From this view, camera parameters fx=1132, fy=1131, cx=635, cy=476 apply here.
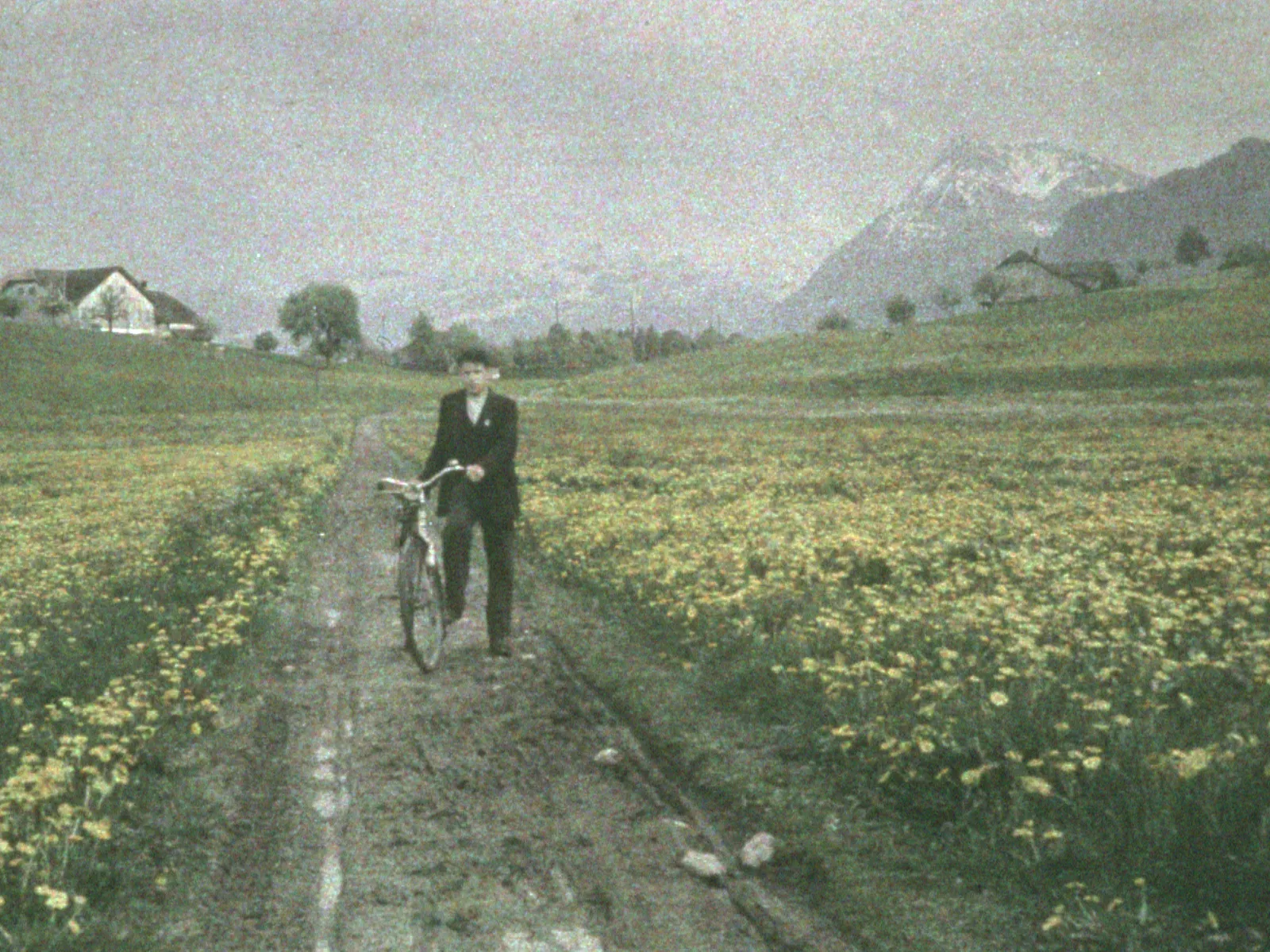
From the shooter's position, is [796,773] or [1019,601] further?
[1019,601]

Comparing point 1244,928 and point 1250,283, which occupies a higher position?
point 1250,283

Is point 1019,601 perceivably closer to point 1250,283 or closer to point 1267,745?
point 1267,745

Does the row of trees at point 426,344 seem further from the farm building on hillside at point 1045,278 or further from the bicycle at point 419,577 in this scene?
the bicycle at point 419,577

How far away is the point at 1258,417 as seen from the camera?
139 feet

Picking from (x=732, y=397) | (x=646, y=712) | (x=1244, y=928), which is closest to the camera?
(x=1244, y=928)

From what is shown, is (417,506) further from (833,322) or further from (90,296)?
(833,322)

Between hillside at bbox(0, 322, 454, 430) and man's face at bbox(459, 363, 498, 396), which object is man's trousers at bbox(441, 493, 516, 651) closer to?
man's face at bbox(459, 363, 498, 396)

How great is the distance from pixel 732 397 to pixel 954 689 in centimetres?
7403

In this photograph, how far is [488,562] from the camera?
10.7 m

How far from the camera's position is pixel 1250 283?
101438 millimetres

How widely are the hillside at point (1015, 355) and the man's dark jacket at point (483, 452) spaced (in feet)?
190

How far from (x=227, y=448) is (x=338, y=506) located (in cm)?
2286

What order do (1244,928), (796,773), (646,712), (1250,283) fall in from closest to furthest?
(1244,928) < (796,773) < (646,712) < (1250,283)

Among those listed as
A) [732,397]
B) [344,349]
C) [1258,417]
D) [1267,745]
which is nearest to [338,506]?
[1267,745]
